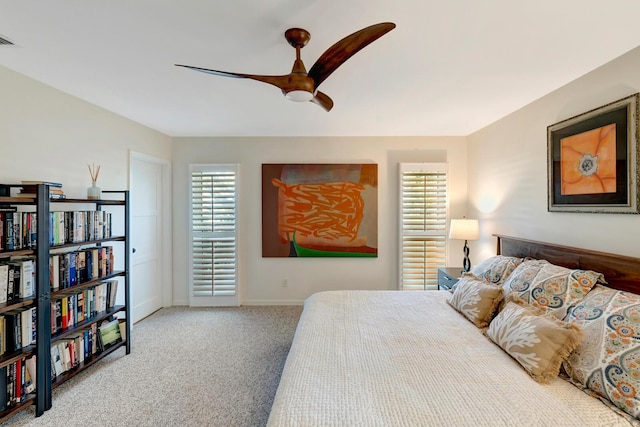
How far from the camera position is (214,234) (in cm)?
388

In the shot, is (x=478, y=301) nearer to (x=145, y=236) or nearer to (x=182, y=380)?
(x=182, y=380)

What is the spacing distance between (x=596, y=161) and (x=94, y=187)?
4.13 m

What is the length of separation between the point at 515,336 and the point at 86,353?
3.34 metres

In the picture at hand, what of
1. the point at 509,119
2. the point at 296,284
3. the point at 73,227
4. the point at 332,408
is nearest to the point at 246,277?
the point at 296,284

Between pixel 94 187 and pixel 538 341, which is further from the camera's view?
pixel 94 187

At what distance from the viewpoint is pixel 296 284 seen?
3.96 meters

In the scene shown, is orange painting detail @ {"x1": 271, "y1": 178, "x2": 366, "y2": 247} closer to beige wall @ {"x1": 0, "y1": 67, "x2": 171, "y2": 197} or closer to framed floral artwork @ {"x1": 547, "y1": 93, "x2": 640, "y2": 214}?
beige wall @ {"x1": 0, "y1": 67, "x2": 171, "y2": 197}

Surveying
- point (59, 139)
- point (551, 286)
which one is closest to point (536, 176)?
point (551, 286)

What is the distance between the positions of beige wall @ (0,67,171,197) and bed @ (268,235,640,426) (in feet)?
8.17

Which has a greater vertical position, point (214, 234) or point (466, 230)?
point (466, 230)

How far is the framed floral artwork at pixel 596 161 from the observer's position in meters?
1.72

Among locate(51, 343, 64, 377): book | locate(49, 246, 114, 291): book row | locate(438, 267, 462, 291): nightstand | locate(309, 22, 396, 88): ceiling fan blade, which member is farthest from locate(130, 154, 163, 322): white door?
locate(438, 267, 462, 291): nightstand

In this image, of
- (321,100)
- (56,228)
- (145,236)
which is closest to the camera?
(321,100)

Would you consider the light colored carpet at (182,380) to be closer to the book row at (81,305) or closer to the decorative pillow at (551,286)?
the book row at (81,305)
